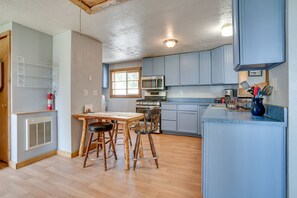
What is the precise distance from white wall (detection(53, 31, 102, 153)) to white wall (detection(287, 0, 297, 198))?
2.91 m

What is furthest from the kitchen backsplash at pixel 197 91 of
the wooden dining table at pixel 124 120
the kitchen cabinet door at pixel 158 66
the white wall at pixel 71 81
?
the white wall at pixel 71 81

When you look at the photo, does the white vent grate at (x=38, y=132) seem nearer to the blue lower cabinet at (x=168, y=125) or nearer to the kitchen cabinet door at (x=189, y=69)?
the blue lower cabinet at (x=168, y=125)

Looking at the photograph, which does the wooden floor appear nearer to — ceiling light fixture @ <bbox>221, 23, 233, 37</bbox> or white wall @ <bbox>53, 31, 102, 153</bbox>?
white wall @ <bbox>53, 31, 102, 153</bbox>

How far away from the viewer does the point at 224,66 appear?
3.73m

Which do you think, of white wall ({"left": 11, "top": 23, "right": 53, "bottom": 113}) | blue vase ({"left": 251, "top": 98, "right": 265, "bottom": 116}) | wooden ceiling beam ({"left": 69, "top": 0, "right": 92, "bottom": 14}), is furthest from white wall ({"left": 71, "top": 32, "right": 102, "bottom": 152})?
blue vase ({"left": 251, "top": 98, "right": 265, "bottom": 116})

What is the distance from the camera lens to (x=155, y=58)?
4746 millimetres

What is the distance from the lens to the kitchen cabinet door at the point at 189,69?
4.23 metres

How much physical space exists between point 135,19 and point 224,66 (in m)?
2.48

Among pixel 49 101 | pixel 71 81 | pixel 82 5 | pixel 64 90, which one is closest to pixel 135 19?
pixel 82 5

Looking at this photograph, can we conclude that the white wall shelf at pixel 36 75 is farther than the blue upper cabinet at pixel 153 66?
No

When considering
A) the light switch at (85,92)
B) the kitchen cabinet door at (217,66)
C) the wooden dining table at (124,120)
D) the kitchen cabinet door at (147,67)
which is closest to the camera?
the wooden dining table at (124,120)

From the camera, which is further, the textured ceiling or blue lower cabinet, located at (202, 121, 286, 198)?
the textured ceiling

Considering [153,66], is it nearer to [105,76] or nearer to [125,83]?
[125,83]

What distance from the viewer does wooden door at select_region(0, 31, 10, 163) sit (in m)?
2.47
